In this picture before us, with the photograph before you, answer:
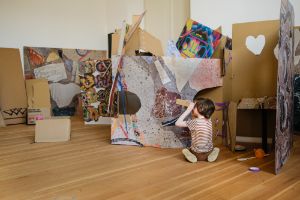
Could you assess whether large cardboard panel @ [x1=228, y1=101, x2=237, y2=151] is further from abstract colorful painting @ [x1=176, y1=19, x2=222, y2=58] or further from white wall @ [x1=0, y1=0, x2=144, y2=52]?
white wall @ [x1=0, y1=0, x2=144, y2=52]

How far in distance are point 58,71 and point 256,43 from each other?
2542 mm

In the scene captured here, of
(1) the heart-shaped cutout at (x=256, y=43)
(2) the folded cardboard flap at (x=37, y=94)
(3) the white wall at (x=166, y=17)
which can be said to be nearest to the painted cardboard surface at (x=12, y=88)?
(2) the folded cardboard flap at (x=37, y=94)

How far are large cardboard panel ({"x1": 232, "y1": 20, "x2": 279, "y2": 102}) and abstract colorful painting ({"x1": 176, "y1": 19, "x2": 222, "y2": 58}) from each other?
0.17m

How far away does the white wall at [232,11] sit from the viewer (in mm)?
2727

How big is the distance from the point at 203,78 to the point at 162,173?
79cm

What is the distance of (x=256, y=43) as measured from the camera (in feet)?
7.10

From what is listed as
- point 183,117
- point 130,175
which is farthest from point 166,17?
point 130,175

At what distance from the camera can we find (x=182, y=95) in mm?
2070

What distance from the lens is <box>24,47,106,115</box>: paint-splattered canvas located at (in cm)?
364

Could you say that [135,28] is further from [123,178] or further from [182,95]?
[123,178]

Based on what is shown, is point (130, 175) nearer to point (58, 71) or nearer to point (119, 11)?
point (58, 71)

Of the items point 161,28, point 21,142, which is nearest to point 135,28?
point 21,142

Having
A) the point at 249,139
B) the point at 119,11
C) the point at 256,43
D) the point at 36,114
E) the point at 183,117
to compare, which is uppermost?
the point at 119,11

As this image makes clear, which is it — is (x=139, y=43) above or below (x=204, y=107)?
above
